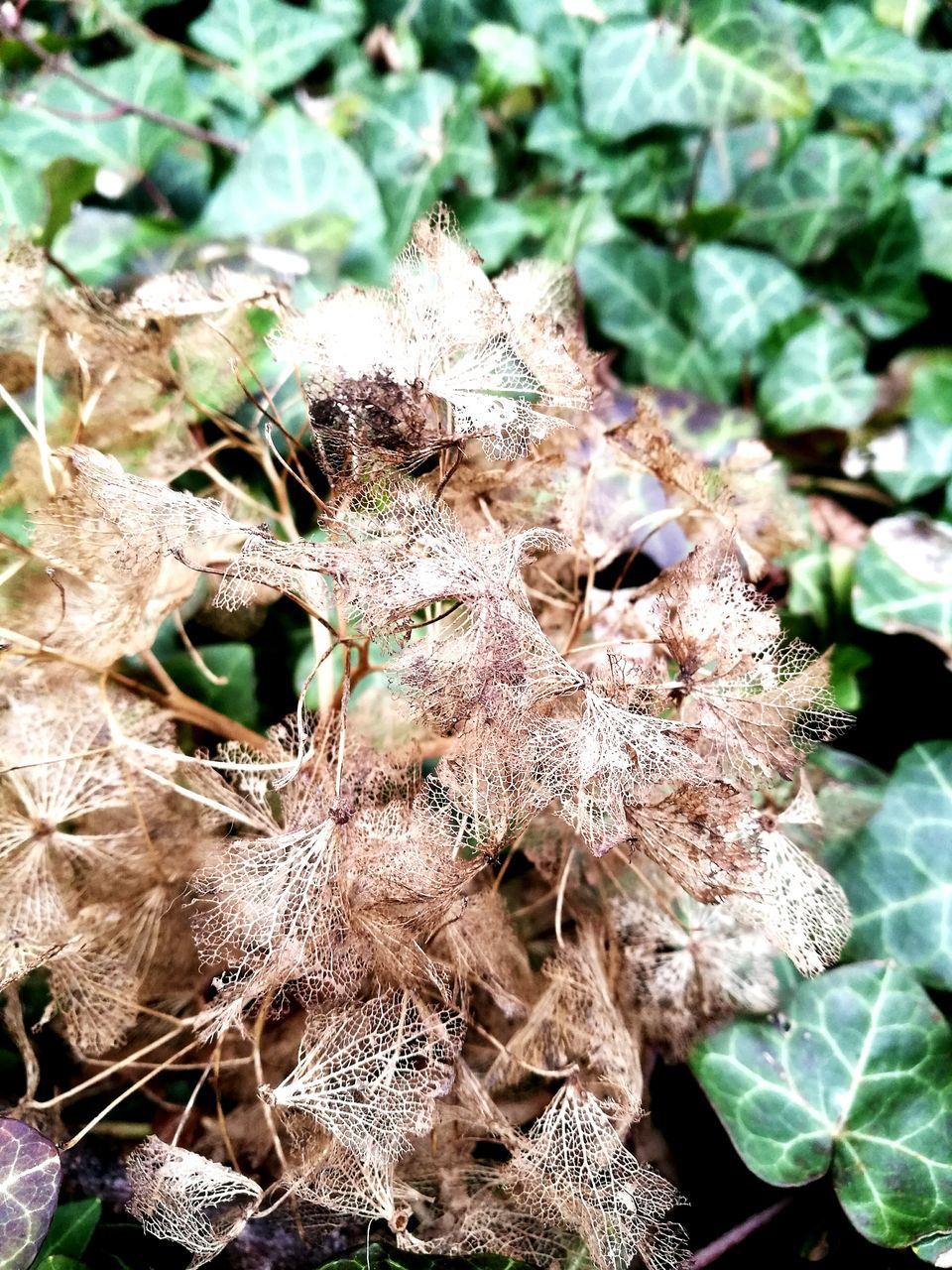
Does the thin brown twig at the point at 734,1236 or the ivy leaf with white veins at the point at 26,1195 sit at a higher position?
the ivy leaf with white veins at the point at 26,1195

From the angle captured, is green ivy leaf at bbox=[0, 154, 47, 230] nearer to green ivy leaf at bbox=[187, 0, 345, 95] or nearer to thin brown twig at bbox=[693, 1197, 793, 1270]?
green ivy leaf at bbox=[187, 0, 345, 95]

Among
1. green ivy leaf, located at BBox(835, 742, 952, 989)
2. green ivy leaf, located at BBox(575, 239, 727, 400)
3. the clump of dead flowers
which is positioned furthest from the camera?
green ivy leaf, located at BBox(575, 239, 727, 400)

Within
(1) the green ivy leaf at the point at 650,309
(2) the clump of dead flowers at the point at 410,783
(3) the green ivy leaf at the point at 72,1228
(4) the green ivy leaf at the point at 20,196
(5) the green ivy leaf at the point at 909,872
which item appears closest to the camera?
(2) the clump of dead flowers at the point at 410,783

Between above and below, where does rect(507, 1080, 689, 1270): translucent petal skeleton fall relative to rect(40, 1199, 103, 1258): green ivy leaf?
above

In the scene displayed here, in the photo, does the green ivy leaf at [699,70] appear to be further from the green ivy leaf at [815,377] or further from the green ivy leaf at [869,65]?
the green ivy leaf at [815,377]

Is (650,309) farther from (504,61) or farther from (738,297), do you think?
(504,61)

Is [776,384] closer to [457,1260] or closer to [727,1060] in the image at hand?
[727,1060]

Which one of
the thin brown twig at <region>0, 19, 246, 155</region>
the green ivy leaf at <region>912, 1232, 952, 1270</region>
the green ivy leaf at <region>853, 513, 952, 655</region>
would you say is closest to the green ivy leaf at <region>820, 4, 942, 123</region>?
the green ivy leaf at <region>853, 513, 952, 655</region>

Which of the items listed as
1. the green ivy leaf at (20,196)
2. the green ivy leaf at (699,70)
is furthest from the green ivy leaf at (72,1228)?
the green ivy leaf at (699,70)
